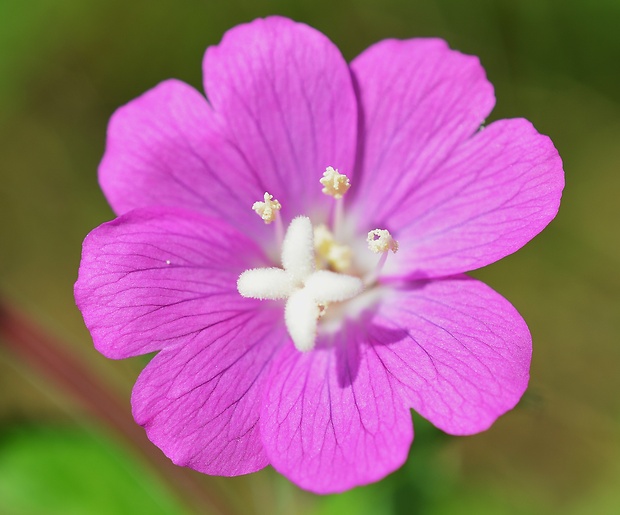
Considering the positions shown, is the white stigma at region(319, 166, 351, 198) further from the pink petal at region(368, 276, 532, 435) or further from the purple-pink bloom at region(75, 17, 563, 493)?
the pink petal at region(368, 276, 532, 435)

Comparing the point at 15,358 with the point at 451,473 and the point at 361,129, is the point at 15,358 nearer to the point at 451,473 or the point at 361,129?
the point at 361,129

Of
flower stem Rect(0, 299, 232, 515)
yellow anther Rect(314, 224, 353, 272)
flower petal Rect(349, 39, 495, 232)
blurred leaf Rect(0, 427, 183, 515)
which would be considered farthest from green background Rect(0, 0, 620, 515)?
flower petal Rect(349, 39, 495, 232)

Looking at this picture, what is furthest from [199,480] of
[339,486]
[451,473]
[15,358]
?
[339,486]

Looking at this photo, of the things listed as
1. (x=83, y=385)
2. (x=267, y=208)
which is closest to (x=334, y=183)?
(x=267, y=208)

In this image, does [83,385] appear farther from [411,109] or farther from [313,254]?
[411,109]

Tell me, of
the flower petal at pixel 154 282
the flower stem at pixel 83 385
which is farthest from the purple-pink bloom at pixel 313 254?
the flower stem at pixel 83 385

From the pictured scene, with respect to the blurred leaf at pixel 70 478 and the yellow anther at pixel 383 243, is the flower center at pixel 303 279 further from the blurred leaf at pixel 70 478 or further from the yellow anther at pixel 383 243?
the blurred leaf at pixel 70 478
